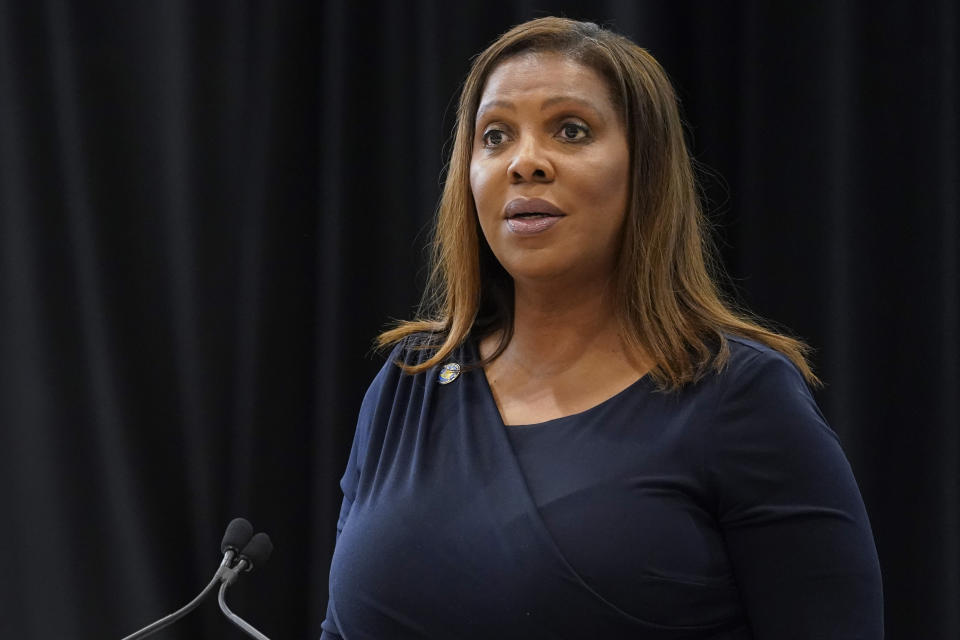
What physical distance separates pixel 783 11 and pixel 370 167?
2.77 ft

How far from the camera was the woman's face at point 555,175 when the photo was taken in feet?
3.75

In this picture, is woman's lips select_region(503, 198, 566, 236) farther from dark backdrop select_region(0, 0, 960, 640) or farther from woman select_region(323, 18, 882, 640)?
dark backdrop select_region(0, 0, 960, 640)

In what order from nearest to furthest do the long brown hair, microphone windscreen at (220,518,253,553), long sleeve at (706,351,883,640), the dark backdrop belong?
long sleeve at (706,351,883,640), the long brown hair, microphone windscreen at (220,518,253,553), the dark backdrop

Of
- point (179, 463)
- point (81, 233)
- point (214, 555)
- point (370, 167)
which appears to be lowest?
point (214, 555)

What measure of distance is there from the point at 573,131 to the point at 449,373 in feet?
1.08

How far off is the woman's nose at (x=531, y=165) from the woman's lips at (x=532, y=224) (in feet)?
0.14

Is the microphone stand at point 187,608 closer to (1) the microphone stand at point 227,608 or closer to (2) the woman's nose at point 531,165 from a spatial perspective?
(1) the microphone stand at point 227,608

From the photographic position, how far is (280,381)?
83.6 inches

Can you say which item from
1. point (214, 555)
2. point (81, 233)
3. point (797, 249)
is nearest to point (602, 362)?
point (797, 249)

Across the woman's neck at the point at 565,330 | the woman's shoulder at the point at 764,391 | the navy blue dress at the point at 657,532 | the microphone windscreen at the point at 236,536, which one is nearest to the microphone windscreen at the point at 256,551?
the microphone windscreen at the point at 236,536

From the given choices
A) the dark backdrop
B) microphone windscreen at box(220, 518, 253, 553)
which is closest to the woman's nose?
microphone windscreen at box(220, 518, 253, 553)

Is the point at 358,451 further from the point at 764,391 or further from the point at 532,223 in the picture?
the point at 764,391

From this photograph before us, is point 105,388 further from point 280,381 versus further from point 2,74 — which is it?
point 2,74

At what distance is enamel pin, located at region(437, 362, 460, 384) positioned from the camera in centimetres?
127
